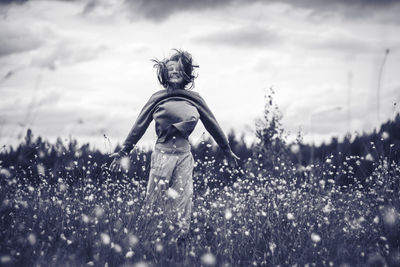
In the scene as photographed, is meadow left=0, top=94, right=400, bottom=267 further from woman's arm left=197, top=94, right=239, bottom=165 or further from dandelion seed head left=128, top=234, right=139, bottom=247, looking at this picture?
woman's arm left=197, top=94, right=239, bottom=165

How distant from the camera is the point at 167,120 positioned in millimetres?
4812

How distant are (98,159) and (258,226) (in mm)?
5554

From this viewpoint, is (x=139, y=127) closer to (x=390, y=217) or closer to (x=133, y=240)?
(x=133, y=240)

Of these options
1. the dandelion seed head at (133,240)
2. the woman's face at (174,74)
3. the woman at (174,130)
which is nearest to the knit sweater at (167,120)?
the woman at (174,130)

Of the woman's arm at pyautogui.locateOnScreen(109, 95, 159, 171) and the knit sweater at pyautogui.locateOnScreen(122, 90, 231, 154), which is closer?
the knit sweater at pyautogui.locateOnScreen(122, 90, 231, 154)

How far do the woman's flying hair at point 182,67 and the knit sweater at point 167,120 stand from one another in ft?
0.47

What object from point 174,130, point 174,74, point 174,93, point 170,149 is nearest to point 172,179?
point 170,149

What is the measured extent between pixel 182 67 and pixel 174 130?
2.36 feet

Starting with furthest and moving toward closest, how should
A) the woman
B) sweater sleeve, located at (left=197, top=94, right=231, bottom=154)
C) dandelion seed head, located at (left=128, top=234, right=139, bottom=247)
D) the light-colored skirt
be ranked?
sweater sleeve, located at (left=197, top=94, right=231, bottom=154), the woman, the light-colored skirt, dandelion seed head, located at (left=128, top=234, right=139, bottom=247)

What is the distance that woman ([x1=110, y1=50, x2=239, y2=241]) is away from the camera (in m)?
4.64

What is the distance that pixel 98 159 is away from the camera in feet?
29.6

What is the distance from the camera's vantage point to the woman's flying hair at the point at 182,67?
5.00m

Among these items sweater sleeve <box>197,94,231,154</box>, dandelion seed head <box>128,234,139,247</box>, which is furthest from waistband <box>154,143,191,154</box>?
dandelion seed head <box>128,234,139,247</box>

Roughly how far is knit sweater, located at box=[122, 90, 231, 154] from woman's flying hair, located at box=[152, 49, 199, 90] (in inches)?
5.7
